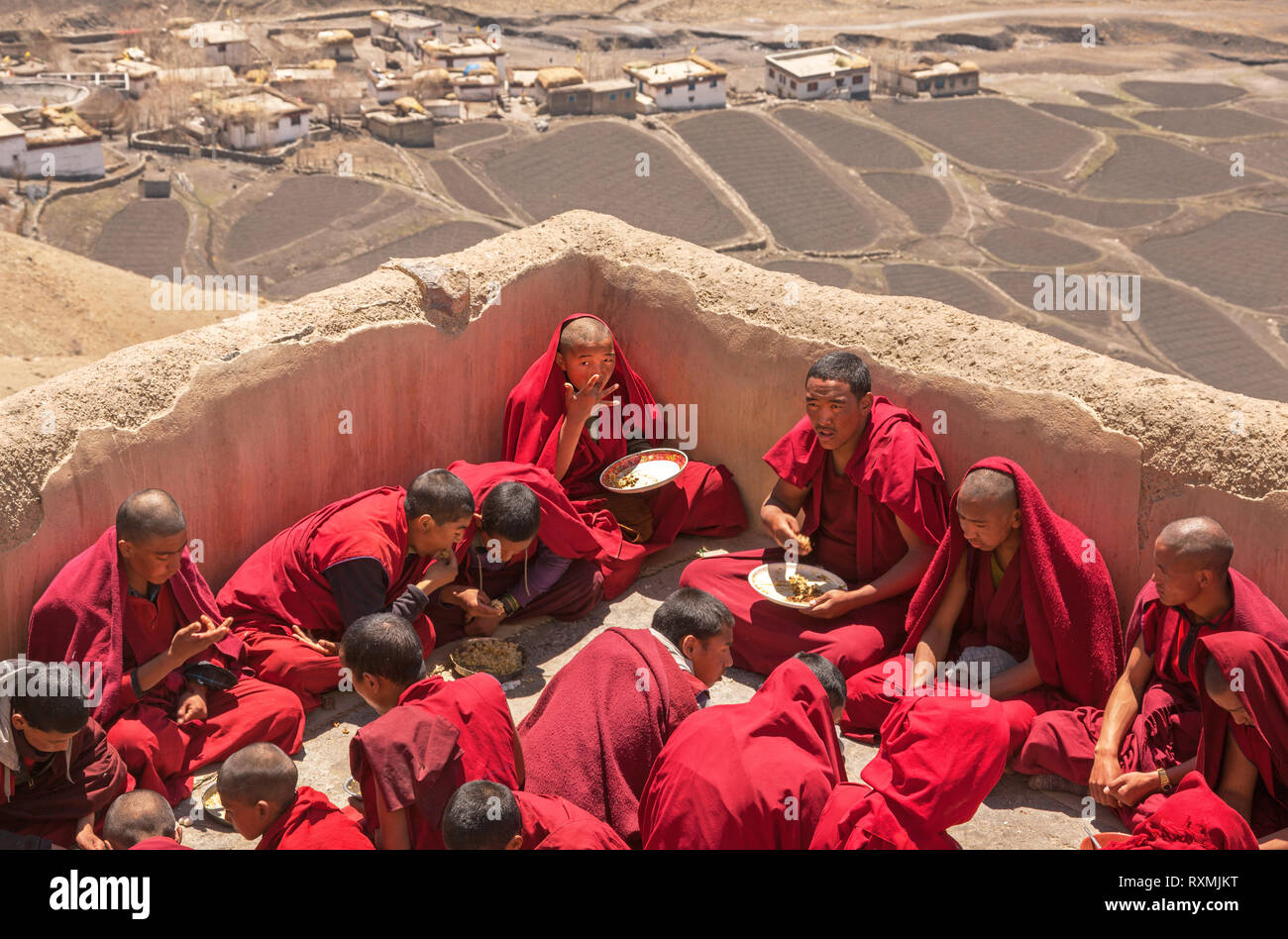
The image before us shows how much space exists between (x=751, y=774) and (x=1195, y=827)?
132 centimetres

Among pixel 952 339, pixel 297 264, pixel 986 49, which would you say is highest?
pixel 986 49

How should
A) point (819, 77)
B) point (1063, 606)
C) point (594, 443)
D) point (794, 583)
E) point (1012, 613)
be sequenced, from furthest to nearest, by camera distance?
point (819, 77) < point (594, 443) < point (794, 583) < point (1012, 613) < point (1063, 606)

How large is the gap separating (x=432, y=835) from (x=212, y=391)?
2206mm

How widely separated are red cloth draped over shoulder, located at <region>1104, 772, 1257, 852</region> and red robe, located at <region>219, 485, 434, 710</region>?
280 centimetres

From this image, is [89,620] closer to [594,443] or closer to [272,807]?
[272,807]

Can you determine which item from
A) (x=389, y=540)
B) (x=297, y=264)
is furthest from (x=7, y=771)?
(x=297, y=264)

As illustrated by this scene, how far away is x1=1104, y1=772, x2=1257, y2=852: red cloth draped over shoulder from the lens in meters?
3.88

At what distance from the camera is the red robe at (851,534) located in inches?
212

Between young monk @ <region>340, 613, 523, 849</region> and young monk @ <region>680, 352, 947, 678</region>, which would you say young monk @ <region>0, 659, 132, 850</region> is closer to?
young monk @ <region>340, 613, 523, 849</region>

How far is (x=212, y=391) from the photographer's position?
5.27 meters

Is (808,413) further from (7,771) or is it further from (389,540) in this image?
(7,771)

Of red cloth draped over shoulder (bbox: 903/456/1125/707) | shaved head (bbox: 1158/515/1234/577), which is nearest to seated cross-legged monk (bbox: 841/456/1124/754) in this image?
red cloth draped over shoulder (bbox: 903/456/1125/707)

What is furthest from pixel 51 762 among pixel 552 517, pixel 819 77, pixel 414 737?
pixel 819 77

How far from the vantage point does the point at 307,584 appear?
5.26 metres
